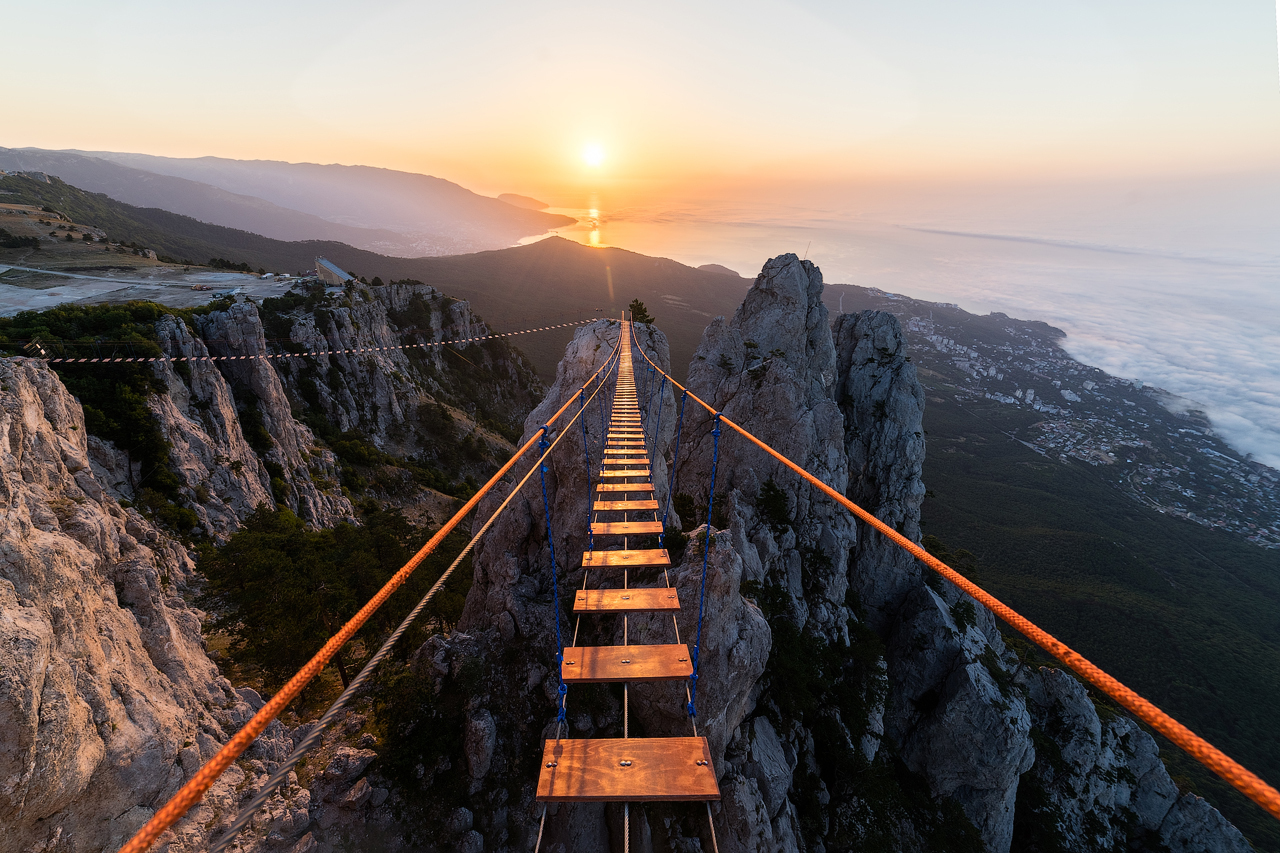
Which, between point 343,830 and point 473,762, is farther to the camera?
point 473,762

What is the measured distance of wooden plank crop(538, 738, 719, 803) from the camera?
6.08 metres

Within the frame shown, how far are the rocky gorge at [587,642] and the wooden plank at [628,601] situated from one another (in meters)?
5.81

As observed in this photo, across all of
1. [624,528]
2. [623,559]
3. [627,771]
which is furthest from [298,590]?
[627,771]

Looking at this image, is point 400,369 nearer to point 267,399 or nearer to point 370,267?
point 267,399

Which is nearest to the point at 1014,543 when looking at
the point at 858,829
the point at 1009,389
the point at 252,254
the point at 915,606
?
the point at 915,606

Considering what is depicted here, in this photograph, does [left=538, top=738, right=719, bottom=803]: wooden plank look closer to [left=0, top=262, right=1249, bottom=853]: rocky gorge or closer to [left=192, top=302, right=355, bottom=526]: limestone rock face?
[left=0, top=262, right=1249, bottom=853]: rocky gorge

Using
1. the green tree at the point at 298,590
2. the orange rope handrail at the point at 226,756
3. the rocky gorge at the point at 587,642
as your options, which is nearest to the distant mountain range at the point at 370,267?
the rocky gorge at the point at 587,642

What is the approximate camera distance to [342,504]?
143 feet

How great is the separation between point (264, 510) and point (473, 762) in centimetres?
2499

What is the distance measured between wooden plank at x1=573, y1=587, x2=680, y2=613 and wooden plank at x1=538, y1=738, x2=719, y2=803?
2.16 m

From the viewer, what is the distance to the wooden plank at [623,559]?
9.47 m

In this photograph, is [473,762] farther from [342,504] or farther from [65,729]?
[342,504]

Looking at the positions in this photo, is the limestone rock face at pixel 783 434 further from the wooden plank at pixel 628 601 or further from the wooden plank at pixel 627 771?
the wooden plank at pixel 627 771

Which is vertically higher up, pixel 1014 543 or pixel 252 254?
pixel 252 254
